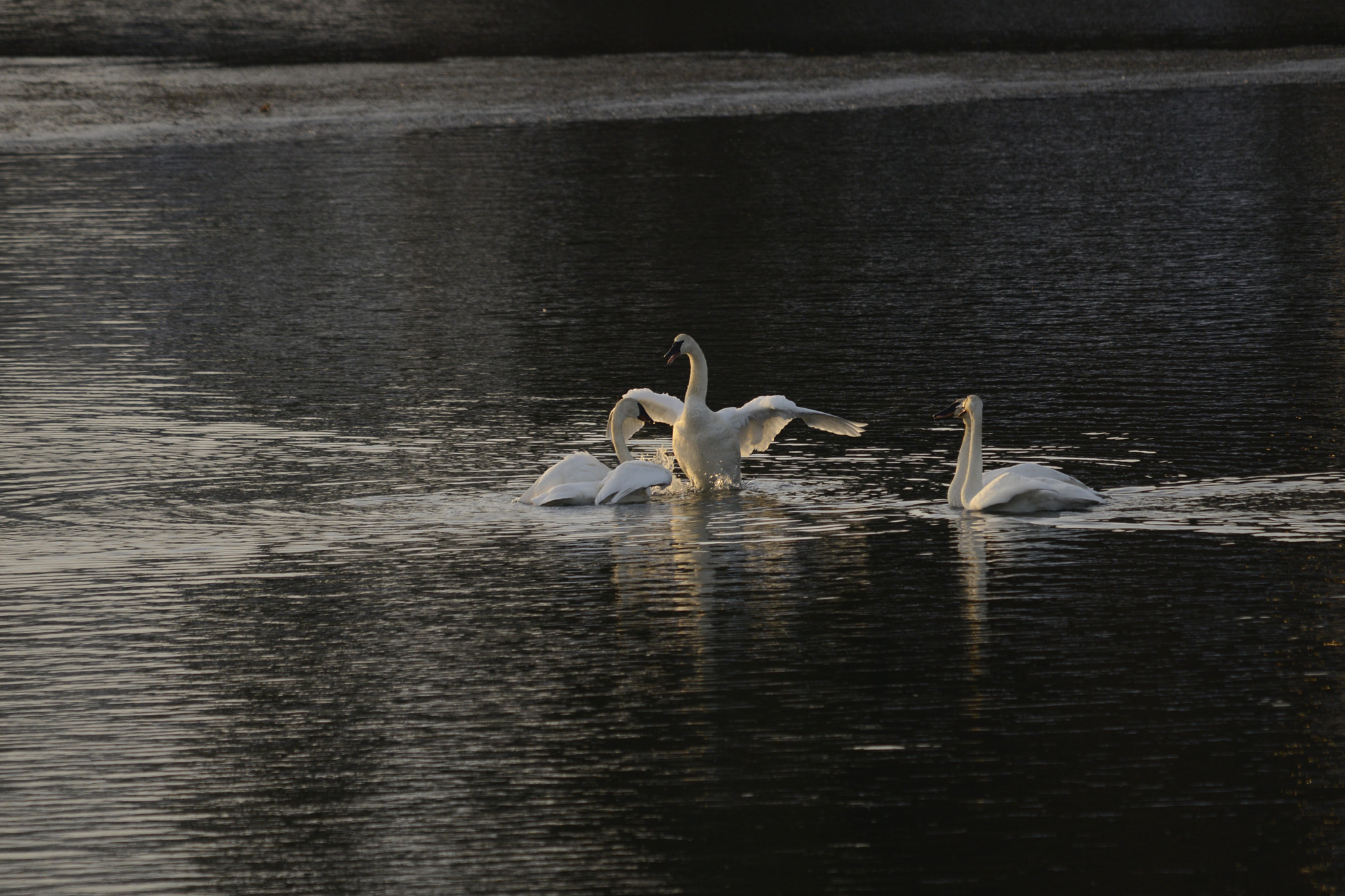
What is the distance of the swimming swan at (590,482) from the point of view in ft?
43.7

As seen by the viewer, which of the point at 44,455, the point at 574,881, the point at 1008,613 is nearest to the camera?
the point at 574,881

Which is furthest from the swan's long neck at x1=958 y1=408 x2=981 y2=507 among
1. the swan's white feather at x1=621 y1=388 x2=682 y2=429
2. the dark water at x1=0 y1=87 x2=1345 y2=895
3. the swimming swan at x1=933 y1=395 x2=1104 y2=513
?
the swan's white feather at x1=621 y1=388 x2=682 y2=429

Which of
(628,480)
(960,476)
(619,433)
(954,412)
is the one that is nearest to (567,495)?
(628,480)

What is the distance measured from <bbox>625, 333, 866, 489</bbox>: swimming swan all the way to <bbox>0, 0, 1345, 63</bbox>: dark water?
105ft

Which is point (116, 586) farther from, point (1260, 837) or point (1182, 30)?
point (1182, 30)

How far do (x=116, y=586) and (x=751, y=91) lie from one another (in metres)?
29.0

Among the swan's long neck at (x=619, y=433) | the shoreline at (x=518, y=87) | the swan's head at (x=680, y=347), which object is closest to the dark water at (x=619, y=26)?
the shoreline at (x=518, y=87)

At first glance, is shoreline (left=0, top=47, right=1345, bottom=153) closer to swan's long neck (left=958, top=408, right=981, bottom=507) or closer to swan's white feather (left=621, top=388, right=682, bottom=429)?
swan's white feather (left=621, top=388, right=682, bottom=429)

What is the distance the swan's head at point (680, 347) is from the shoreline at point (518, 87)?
814 inches

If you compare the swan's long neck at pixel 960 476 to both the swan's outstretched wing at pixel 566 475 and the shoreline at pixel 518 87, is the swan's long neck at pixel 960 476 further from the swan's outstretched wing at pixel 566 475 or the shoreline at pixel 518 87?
the shoreline at pixel 518 87

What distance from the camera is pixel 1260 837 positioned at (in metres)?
7.64

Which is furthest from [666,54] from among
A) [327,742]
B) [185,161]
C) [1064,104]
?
[327,742]

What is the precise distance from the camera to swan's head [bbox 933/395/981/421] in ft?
43.6

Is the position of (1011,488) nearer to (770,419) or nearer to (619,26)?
(770,419)
